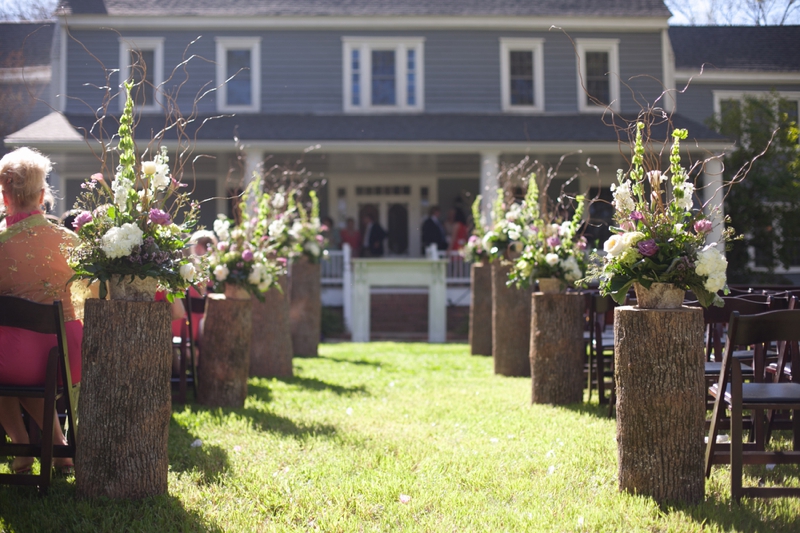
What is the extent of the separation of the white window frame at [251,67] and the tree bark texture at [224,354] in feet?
41.5

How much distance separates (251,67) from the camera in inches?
738

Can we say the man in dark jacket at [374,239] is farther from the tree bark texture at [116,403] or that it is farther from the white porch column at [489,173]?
the tree bark texture at [116,403]

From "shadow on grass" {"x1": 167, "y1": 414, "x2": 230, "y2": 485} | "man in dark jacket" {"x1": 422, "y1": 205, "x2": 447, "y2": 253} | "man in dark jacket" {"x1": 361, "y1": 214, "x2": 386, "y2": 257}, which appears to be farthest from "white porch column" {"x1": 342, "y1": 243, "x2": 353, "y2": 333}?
"shadow on grass" {"x1": 167, "y1": 414, "x2": 230, "y2": 485}

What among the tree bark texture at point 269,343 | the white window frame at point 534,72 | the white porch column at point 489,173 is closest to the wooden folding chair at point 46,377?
the tree bark texture at point 269,343

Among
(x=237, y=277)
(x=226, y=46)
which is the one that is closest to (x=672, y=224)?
(x=237, y=277)

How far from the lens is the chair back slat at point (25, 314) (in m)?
3.97

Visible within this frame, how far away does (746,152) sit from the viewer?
17.7 metres

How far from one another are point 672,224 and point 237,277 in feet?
14.0

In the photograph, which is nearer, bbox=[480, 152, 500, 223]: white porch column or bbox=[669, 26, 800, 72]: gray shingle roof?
bbox=[669, 26, 800, 72]: gray shingle roof

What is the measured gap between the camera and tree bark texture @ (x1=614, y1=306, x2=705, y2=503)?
404 cm

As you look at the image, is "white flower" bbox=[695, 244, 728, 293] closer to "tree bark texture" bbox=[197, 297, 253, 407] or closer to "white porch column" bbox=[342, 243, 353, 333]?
"tree bark texture" bbox=[197, 297, 253, 407]

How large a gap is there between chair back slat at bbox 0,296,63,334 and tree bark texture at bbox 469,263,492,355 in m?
8.36

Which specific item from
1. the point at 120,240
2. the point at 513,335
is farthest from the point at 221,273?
the point at 513,335

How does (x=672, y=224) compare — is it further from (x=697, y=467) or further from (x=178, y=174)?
(x=178, y=174)
